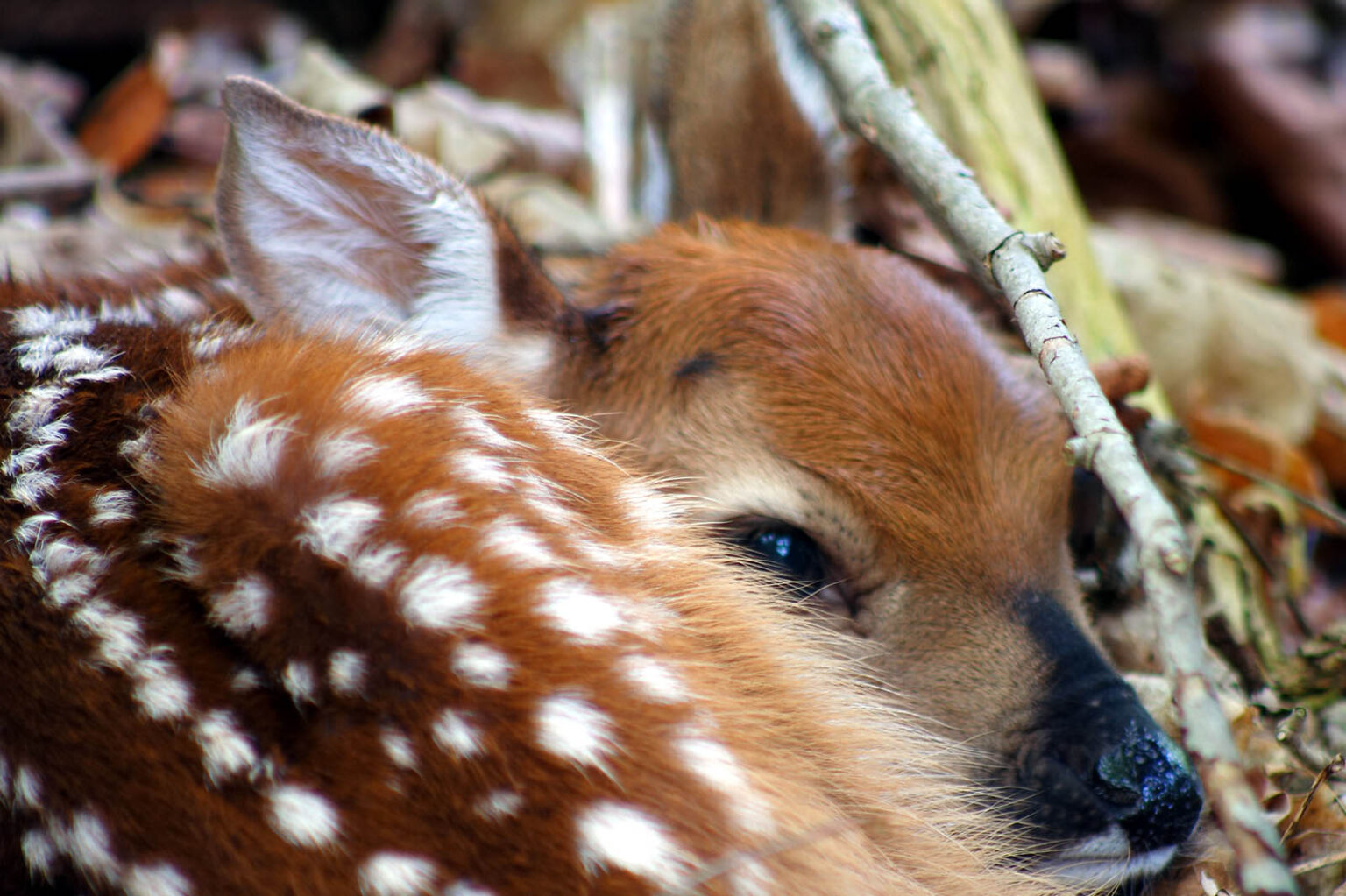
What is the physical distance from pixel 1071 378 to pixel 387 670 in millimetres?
919

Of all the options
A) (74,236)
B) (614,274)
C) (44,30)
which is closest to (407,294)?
(614,274)

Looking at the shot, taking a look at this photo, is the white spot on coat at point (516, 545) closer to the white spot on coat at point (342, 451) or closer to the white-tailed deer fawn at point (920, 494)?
the white spot on coat at point (342, 451)

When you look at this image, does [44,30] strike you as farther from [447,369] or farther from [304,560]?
[304,560]

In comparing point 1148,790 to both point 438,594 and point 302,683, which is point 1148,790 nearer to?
point 438,594

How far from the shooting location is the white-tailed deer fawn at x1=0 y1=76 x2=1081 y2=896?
137cm

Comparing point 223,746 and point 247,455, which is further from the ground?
point 247,455

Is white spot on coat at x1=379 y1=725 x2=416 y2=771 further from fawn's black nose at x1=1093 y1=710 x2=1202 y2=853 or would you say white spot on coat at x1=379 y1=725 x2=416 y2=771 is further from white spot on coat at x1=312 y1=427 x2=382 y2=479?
fawn's black nose at x1=1093 y1=710 x2=1202 y2=853

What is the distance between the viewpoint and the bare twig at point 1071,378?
48.3 inches

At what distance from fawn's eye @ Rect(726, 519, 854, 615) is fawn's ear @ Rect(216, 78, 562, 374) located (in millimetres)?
527

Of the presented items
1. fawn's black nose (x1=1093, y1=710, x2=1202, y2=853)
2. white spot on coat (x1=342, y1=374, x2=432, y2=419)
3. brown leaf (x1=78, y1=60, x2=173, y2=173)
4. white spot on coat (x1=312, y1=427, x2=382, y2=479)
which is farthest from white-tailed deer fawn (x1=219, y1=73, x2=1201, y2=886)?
brown leaf (x1=78, y1=60, x2=173, y2=173)

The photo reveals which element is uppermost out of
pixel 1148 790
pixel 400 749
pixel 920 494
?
pixel 400 749

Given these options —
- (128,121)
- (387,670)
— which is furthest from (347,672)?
(128,121)

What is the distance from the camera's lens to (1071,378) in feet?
5.19

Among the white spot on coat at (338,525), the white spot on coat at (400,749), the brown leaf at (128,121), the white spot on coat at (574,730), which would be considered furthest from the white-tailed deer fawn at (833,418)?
the brown leaf at (128,121)
